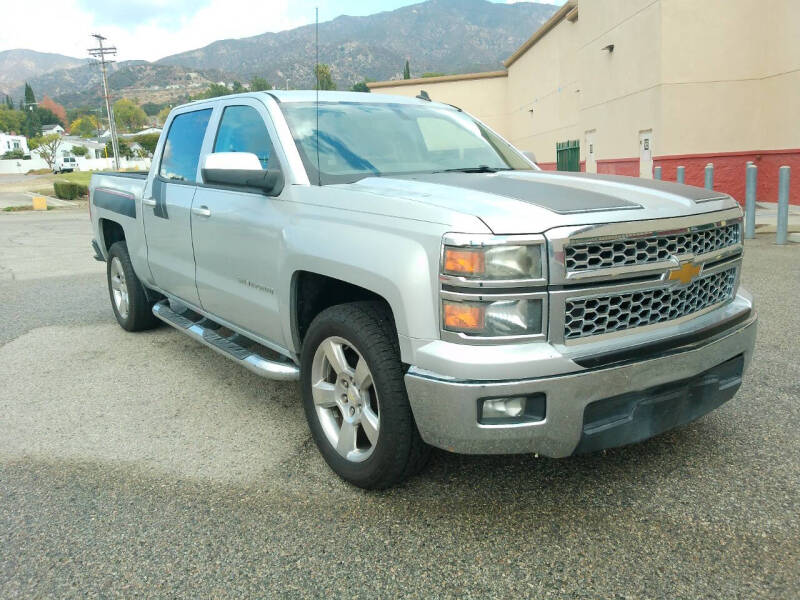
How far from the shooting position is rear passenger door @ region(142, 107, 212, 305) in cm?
449

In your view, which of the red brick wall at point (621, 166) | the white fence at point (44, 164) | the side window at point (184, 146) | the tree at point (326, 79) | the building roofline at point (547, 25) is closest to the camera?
the tree at point (326, 79)

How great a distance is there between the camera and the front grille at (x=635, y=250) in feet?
8.11

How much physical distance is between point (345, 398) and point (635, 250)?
1.41 meters

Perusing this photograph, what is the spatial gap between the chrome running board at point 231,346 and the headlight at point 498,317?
1.28 metres

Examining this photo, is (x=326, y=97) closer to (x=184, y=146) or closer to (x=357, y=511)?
(x=184, y=146)

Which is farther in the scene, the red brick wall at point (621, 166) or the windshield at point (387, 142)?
the red brick wall at point (621, 166)

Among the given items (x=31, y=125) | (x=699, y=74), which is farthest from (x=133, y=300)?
(x=31, y=125)

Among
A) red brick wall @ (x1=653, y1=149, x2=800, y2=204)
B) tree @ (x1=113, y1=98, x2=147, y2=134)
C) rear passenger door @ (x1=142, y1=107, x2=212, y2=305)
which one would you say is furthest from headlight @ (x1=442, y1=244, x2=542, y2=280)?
tree @ (x1=113, y1=98, x2=147, y2=134)

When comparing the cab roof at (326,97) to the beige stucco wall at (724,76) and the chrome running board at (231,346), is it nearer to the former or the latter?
the chrome running board at (231,346)

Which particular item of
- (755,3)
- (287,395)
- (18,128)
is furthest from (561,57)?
(18,128)

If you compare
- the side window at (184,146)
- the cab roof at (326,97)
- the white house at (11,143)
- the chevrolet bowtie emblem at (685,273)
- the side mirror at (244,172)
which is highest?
the white house at (11,143)

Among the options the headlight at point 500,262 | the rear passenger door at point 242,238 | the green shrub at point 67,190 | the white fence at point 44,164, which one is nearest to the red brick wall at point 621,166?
the rear passenger door at point 242,238

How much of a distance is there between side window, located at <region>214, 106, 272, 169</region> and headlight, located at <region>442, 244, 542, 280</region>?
168cm

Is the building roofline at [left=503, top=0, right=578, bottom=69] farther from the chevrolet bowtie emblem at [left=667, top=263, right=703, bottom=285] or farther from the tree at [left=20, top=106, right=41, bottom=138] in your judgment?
the tree at [left=20, top=106, right=41, bottom=138]
